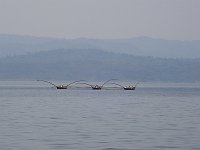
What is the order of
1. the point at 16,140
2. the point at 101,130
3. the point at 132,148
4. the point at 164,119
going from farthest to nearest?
the point at 164,119 < the point at 101,130 < the point at 16,140 < the point at 132,148

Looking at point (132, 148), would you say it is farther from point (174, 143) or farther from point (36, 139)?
point (36, 139)

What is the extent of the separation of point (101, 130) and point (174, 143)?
Result: 893cm

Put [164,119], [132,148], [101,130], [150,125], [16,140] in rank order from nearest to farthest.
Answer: [132,148]
[16,140]
[101,130]
[150,125]
[164,119]

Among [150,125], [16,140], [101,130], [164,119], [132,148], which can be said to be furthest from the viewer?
[164,119]

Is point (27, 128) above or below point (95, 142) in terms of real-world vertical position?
above

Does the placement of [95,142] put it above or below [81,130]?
below

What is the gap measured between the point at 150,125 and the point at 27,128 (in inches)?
398

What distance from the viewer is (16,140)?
42469mm

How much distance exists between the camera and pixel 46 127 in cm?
5203

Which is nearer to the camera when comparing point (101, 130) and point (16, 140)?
point (16, 140)

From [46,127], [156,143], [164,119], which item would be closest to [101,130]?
[46,127]

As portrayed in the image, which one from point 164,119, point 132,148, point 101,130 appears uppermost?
point 164,119

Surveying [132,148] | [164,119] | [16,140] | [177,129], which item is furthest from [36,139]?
[164,119]

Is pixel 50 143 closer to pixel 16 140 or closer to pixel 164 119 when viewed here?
pixel 16 140
